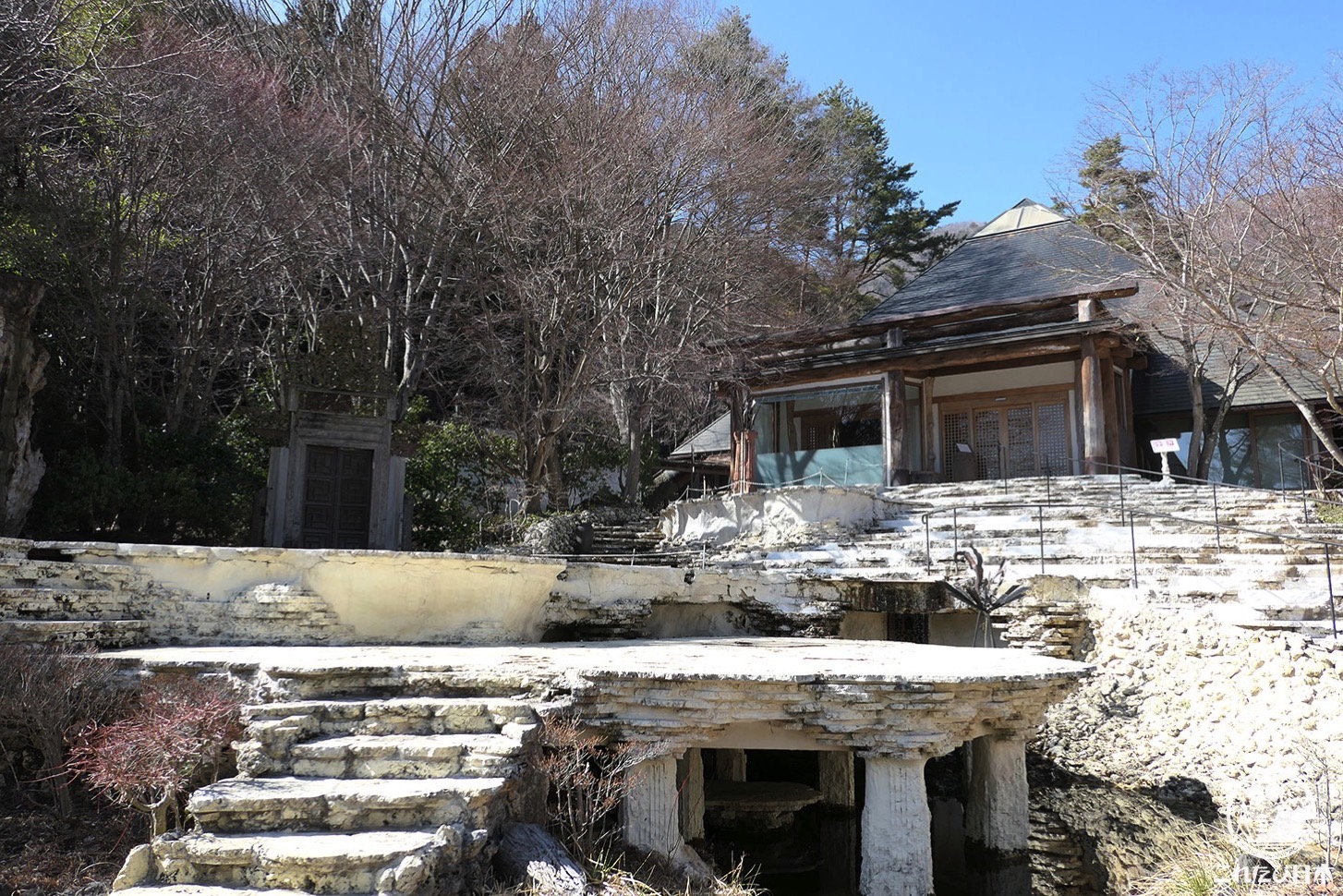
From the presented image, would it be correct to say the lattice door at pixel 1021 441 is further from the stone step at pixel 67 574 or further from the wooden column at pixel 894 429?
the stone step at pixel 67 574

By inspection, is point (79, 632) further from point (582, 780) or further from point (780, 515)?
point (780, 515)

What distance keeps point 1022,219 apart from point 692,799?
20099 millimetres

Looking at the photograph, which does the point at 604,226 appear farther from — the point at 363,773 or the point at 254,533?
the point at 363,773

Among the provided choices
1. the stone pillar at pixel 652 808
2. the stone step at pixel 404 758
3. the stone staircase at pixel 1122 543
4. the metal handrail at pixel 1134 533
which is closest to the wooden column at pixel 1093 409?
the stone staircase at pixel 1122 543

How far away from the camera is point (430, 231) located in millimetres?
17141

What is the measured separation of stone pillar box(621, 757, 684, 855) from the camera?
6.96 m

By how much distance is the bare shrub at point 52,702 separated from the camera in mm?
6309

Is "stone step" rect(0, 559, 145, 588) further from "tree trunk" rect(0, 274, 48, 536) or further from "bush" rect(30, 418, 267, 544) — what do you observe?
"bush" rect(30, 418, 267, 544)

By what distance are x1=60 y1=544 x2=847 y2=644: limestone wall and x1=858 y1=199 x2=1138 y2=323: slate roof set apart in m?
11.4

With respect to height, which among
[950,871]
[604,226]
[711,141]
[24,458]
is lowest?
[950,871]

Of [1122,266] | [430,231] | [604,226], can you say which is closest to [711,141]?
[604,226]

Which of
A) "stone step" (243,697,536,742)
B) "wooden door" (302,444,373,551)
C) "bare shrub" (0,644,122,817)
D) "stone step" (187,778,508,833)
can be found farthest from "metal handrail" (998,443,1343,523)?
"bare shrub" (0,644,122,817)

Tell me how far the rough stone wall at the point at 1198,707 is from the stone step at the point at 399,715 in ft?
19.0

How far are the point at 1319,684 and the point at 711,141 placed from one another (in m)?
13.3
